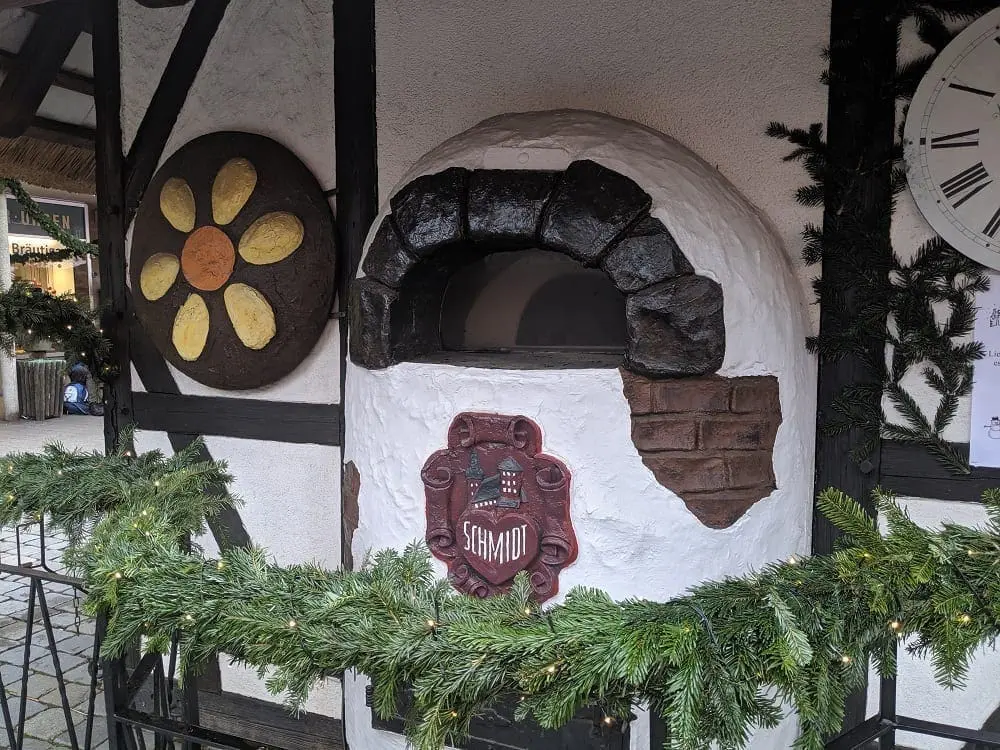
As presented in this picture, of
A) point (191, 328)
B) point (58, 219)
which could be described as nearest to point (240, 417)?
point (191, 328)

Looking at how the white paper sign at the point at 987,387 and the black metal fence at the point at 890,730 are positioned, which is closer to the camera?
the black metal fence at the point at 890,730

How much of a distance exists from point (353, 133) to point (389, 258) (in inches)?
31.2

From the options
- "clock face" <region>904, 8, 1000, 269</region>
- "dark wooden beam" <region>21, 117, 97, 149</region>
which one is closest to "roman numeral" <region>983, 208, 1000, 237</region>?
"clock face" <region>904, 8, 1000, 269</region>

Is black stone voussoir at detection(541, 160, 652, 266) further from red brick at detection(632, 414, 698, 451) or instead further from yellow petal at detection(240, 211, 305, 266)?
yellow petal at detection(240, 211, 305, 266)

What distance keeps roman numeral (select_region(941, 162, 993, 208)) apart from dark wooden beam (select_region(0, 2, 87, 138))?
341 centimetres

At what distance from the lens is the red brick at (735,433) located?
6.30 ft

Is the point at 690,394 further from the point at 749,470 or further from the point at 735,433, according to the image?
the point at 749,470

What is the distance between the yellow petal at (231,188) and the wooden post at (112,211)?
630 mm

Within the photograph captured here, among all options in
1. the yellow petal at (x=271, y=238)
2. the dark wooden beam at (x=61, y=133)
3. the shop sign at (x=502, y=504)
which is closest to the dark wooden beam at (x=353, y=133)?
the yellow petal at (x=271, y=238)

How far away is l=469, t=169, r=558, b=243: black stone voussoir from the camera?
194cm

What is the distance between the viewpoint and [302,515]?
9.59ft

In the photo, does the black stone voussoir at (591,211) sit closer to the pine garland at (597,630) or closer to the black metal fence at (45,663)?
the pine garland at (597,630)

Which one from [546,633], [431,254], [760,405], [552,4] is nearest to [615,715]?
[546,633]

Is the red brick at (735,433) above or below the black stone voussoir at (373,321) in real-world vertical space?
below
